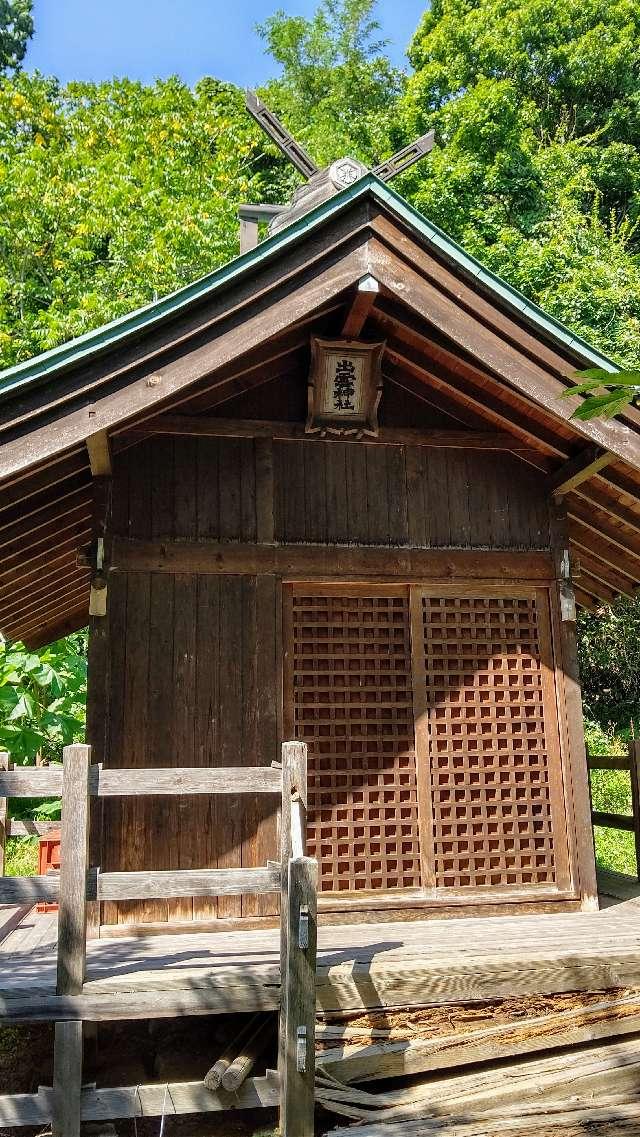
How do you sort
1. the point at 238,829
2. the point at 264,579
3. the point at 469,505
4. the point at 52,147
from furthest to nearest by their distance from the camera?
the point at 52,147 → the point at 469,505 → the point at 264,579 → the point at 238,829

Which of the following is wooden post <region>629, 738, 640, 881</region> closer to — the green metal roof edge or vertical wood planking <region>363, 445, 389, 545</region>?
vertical wood planking <region>363, 445, 389, 545</region>

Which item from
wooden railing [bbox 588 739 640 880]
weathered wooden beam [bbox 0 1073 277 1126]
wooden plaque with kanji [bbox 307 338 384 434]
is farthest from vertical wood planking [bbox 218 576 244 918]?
wooden railing [bbox 588 739 640 880]

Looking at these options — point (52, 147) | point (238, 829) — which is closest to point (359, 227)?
point (238, 829)

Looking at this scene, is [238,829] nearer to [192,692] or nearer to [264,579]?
[192,692]

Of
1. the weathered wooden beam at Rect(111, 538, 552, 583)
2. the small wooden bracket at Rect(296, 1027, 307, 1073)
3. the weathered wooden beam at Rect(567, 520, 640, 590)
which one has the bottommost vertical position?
the small wooden bracket at Rect(296, 1027, 307, 1073)

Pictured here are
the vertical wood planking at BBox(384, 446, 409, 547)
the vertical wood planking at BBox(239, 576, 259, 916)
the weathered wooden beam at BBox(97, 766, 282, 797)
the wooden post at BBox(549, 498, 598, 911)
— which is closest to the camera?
the weathered wooden beam at BBox(97, 766, 282, 797)

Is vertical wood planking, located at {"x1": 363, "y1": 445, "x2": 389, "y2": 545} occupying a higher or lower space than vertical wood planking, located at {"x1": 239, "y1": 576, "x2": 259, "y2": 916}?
higher

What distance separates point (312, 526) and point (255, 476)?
0.61 metres

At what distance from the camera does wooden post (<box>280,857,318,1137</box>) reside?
4.28 metres

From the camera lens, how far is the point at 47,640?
11.6 meters

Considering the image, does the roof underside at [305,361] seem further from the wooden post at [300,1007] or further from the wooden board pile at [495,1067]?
the wooden board pile at [495,1067]

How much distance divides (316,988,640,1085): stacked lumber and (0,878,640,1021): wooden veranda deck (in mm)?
112

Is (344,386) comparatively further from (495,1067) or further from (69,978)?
(495,1067)

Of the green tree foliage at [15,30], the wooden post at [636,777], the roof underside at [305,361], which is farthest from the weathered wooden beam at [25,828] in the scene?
the green tree foliage at [15,30]
